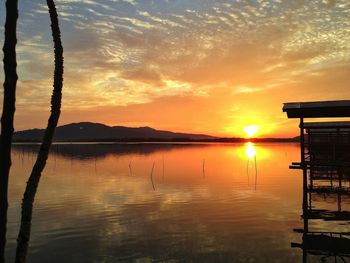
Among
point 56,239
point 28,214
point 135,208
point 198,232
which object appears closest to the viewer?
point 28,214

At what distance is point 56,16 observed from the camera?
5.41 meters

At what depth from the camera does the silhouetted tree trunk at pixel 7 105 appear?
4.39m

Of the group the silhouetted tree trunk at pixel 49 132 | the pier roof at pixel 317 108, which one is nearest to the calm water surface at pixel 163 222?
the pier roof at pixel 317 108

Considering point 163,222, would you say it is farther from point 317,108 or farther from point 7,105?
point 7,105

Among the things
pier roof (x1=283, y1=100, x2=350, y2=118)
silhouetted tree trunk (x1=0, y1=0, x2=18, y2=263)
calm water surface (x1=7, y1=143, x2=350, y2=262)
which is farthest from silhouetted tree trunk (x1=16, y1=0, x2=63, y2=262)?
pier roof (x1=283, y1=100, x2=350, y2=118)

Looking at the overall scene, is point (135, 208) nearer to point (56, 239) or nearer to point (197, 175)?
point (56, 239)

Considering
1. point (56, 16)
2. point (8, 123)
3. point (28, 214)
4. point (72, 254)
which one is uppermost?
point (56, 16)

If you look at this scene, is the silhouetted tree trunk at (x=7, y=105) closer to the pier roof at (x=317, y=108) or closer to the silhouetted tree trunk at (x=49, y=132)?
the silhouetted tree trunk at (x=49, y=132)

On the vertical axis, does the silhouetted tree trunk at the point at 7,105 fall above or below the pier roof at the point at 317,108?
below

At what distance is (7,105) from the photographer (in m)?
4.53

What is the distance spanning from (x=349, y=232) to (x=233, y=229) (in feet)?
19.2

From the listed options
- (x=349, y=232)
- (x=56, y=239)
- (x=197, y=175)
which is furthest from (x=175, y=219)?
(x=197, y=175)

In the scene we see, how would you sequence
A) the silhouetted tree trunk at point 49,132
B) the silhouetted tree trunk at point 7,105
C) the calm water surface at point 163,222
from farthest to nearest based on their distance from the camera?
the calm water surface at point 163,222
the silhouetted tree trunk at point 49,132
the silhouetted tree trunk at point 7,105

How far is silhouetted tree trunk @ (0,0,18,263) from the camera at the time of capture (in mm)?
4391
